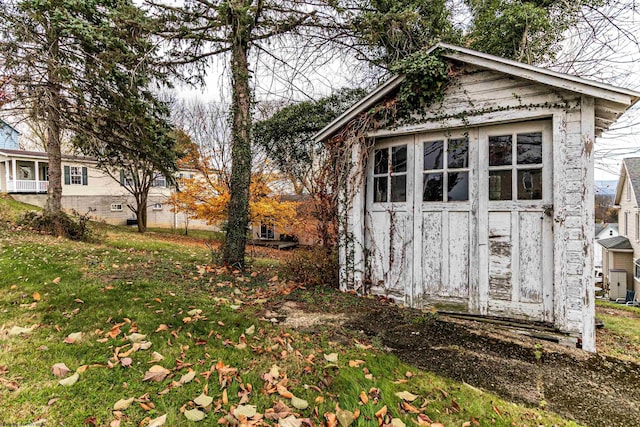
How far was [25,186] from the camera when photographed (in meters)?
20.9

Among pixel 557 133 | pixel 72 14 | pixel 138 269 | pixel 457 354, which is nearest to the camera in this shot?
pixel 457 354

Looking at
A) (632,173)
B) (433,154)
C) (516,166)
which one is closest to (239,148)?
(433,154)

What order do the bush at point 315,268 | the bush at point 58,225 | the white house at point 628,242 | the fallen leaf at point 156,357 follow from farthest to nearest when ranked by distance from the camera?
the white house at point 628,242, the bush at point 58,225, the bush at point 315,268, the fallen leaf at point 156,357

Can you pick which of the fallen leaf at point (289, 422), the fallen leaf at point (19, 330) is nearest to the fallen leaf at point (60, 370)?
the fallen leaf at point (19, 330)

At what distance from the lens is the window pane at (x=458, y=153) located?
423cm

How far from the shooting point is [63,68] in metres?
5.97

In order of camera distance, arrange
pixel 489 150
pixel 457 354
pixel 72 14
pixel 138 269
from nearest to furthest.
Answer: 1. pixel 457 354
2. pixel 489 150
3. pixel 138 269
4. pixel 72 14

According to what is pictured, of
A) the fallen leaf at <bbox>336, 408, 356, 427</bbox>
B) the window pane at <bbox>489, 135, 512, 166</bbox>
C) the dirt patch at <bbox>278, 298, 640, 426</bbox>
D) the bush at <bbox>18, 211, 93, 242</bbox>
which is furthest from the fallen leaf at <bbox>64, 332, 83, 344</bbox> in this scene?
the bush at <bbox>18, 211, 93, 242</bbox>

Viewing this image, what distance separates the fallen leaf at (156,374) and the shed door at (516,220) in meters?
3.66

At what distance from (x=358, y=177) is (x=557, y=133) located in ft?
8.31

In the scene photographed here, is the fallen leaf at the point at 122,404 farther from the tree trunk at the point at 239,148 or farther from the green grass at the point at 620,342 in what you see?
the green grass at the point at 620,342

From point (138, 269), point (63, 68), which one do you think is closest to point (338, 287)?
point (138, 269)

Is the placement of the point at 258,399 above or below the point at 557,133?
below

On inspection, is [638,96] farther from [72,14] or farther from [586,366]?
[72,14]
